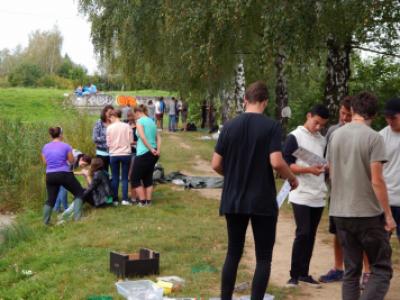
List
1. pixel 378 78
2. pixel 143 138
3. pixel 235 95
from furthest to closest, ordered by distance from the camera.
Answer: pixel 235 95
pixel 378 78
pixel 143 138

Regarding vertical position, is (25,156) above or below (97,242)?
above

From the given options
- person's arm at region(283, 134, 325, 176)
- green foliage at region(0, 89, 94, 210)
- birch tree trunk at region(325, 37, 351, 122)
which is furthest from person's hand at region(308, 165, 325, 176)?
birch tree trunk at region(325, 37, 351, 122)

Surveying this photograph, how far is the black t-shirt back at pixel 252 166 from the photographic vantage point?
18.6 ft

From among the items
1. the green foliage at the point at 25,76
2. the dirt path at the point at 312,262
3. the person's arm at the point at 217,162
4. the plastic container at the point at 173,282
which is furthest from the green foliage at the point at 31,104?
the person's arm at the point at 217,162

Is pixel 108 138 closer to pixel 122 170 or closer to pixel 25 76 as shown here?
pixel 122 170

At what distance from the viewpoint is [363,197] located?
5.57 meters

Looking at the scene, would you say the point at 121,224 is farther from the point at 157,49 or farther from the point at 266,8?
the point at 157,49

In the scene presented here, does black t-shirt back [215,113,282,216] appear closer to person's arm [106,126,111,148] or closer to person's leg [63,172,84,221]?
person's leg [63,172,84,221]

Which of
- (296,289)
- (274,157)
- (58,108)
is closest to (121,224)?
(296,289)

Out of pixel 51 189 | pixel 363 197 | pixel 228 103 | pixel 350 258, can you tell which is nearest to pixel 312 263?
pixel 350 258

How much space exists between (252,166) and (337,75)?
966 cm

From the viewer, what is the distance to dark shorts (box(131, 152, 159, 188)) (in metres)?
11.9

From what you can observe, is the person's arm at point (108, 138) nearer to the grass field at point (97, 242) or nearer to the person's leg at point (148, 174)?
the person's leg at point (148, 174)

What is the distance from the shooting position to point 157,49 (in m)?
22.1
